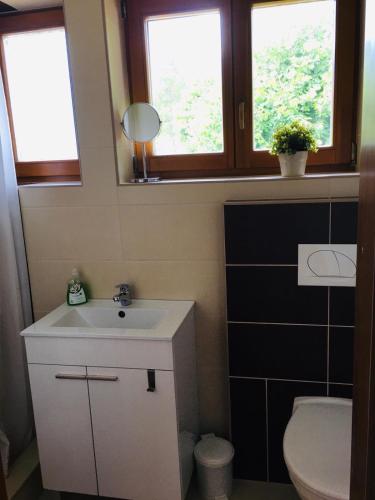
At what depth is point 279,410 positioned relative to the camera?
190cm

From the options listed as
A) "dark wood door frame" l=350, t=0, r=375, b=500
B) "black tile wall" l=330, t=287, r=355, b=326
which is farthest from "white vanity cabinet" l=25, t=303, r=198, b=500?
"dark wood door frame" l=350, t=0, r=375, b=500

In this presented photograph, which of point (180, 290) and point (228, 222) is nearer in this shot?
point (228, 222)

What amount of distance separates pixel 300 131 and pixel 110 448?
144cm

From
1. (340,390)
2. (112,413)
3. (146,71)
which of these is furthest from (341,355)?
(146,71)

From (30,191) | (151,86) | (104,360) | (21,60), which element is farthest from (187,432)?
(21,60)

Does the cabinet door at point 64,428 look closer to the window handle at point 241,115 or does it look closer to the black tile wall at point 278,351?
the black tile wall at point 278,351

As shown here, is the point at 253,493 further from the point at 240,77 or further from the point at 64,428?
the point at 240,77

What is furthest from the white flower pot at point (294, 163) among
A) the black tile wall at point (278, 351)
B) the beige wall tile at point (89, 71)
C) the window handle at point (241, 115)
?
the beige wall tile at point (89, 71)

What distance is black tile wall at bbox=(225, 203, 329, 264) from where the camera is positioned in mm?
1721

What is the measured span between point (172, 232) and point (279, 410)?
0.88m

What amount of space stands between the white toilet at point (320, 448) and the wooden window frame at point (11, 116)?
147cm

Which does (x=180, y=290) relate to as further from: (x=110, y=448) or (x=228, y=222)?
(x=110, y=448)

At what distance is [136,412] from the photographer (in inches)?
65.9

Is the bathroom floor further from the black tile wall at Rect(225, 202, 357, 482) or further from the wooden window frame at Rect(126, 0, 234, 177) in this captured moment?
the wooden window frame at Rect(126, 0, 234, 177)
